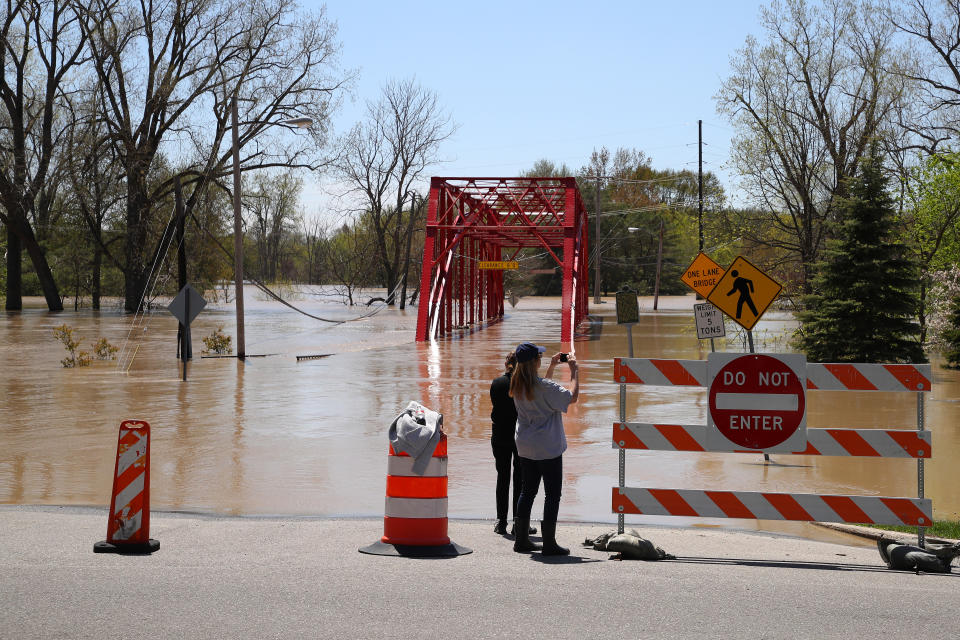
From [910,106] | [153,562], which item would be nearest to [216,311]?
[910,106]

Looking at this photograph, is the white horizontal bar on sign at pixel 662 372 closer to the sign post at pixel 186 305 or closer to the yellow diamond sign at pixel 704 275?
the yellow diamond sign at pixel 704 275

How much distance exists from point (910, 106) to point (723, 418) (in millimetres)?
33291

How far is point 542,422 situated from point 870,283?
19.1 meters

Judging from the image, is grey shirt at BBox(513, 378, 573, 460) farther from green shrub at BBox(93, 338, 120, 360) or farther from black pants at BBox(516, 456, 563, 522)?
green shrub at BBox(93, 338, 120, 360)

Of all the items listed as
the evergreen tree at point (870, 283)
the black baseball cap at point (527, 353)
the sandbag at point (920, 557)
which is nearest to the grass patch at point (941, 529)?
the sandbag at point (920, 557)

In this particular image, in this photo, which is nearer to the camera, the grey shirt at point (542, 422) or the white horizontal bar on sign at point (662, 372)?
the grey shirt at point (542, 422)

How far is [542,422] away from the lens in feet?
23.4

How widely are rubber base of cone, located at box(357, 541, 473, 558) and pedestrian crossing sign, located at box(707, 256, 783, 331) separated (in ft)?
27.9

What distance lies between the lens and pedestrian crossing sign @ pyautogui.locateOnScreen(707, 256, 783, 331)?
14445 millimetres

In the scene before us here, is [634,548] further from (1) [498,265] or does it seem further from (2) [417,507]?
(1) [498,265]

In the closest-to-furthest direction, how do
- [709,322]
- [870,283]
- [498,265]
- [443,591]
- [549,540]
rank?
[443,591]
[549,540]
[709,322]
[870,283]
[498,265]

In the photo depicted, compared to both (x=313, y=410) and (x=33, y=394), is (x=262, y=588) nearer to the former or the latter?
(x=313, y=410)

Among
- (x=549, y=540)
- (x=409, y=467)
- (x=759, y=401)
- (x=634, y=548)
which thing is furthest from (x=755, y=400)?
(x=409, y=467)

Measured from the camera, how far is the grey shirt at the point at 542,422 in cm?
705
